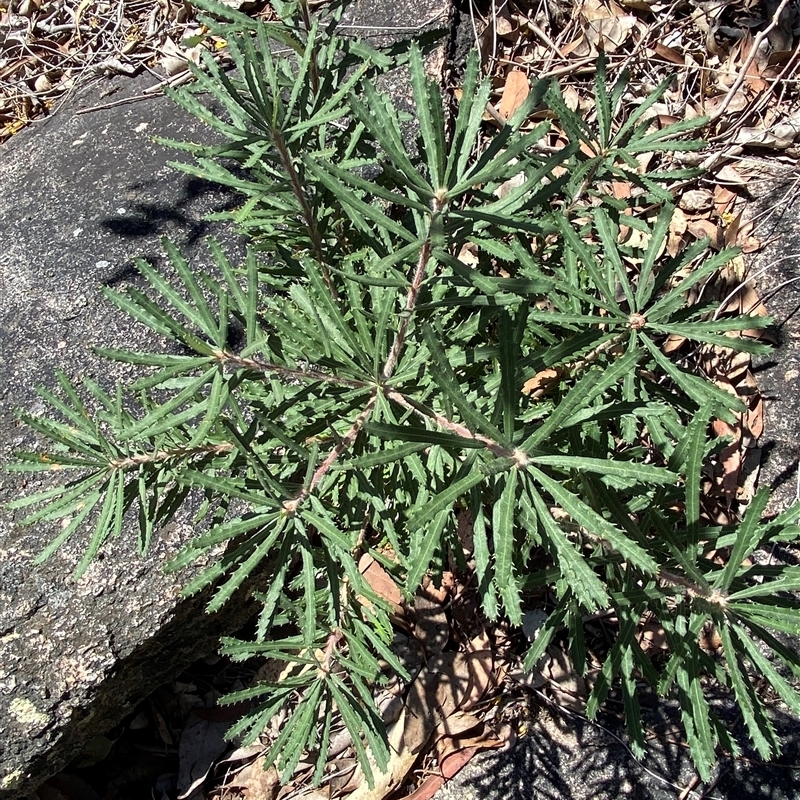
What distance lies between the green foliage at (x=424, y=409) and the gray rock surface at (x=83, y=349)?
82 cm

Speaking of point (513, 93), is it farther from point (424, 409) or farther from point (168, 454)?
point (168, 454)

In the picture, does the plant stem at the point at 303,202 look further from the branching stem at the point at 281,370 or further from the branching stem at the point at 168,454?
the branching stem at the point at 168,454

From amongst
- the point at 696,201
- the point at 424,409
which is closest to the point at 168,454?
the point at 424,409

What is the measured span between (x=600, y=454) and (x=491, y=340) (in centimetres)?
62

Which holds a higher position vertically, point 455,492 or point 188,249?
point 455,492

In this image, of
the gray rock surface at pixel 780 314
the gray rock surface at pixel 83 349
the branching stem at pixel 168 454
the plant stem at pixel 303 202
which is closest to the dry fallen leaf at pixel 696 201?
the gray rock surface at pixel 780 314

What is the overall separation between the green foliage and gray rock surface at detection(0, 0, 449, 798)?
0.82 metres

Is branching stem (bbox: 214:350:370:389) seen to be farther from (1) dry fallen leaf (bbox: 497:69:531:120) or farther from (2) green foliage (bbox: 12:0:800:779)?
(1) dry fallen leaf (bbox: 497:69:531:120)

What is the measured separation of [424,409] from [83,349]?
1.89 m

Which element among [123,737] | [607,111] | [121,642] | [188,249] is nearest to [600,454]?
[607,111]

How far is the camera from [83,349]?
303 centimetres

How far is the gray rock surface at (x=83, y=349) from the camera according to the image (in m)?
2.60

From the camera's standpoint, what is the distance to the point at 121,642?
264 cm

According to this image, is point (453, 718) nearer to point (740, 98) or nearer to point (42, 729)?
point (42, 729)
